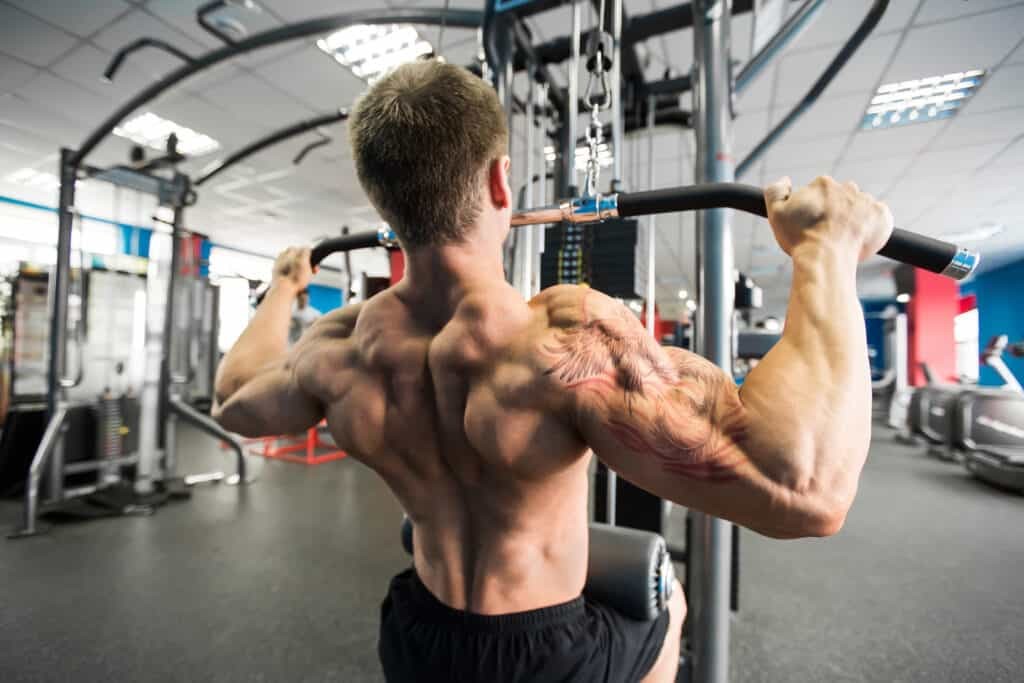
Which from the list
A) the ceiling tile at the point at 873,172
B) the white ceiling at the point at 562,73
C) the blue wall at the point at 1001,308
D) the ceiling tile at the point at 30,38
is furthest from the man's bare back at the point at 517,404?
the blue wall at the point at 1001,308

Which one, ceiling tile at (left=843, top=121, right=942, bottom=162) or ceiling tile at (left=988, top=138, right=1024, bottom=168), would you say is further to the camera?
ceiling tile at (left=988, top=138, right=1024, bottom=168)

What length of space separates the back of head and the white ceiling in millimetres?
1451

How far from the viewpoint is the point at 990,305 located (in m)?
8.52

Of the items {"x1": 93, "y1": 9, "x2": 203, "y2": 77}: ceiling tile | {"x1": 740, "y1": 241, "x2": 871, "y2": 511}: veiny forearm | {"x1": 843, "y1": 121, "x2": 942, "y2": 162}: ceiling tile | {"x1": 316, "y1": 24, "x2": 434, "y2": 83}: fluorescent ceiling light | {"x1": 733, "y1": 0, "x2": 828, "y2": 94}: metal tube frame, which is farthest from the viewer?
{"x1": 843, "y1": 121, "x2": 942, "y2": 162}: ceiling tile

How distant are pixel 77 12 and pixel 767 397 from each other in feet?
12.8

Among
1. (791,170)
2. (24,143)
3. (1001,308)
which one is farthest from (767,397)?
(1001,308)

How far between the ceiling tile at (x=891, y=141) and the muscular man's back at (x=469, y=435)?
4.47 metres

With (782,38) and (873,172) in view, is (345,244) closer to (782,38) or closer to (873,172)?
(782,38)

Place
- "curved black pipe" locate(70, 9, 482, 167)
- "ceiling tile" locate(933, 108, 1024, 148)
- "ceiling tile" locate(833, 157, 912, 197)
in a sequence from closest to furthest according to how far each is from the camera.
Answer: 1. "curved black pipe" locate(70, 9, 482, 167)
2. "ceiling tile" locate(933, 108, 1024, 148)
3. "ceiling tile" locate(833, 157, 912, 197)

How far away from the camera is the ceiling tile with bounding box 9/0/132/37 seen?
257 cm

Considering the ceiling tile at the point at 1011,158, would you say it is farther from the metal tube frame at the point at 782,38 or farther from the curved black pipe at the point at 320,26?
the curved black pipe at the point at 320,26

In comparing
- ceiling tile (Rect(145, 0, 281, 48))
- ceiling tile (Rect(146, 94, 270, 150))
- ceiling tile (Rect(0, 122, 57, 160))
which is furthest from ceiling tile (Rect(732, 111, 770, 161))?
ceiling tile (Rect(0, 122, 57, 160))

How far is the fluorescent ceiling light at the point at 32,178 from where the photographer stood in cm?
498

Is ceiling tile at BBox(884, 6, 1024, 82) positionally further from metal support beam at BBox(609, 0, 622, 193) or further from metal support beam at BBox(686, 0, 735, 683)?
metal support beam at BBox(609, 0, 622, 193)
